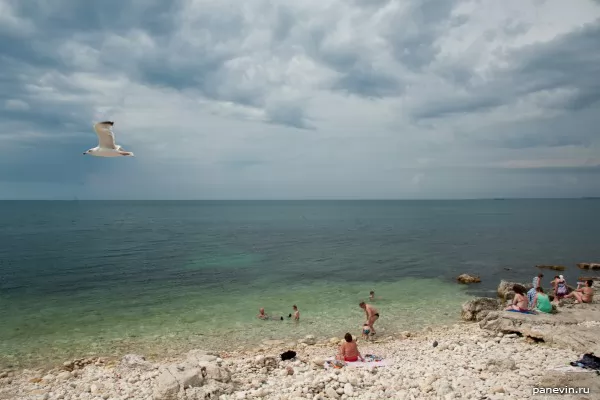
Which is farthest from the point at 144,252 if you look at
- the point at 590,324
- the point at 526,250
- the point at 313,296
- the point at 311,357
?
the point at 526,250

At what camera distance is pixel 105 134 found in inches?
617

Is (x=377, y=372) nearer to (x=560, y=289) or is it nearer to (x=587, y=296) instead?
(x=587, y=296)

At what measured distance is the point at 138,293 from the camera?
30.1m

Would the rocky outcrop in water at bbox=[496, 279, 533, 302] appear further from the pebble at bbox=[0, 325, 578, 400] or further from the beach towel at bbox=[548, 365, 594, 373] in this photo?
the beach towel at bbox=[548, 365, 594, 373]

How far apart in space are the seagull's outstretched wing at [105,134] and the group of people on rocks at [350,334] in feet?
41.8

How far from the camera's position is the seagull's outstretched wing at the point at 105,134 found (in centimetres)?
1506

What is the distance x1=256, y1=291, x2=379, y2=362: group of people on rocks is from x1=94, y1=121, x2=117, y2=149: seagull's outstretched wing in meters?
12.7

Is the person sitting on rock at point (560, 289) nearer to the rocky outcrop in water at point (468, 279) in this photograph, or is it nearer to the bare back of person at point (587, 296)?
the bare back of person at point (587, 296)

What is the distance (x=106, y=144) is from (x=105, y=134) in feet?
2.77

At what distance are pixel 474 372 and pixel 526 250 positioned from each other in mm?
48057

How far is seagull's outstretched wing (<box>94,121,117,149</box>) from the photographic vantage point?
15.1 metres

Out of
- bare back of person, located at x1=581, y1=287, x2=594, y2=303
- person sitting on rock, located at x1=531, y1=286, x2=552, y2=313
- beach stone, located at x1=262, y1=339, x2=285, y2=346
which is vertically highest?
person sitting on rock, located at x1=531, y1=286, x2=552, y2=313

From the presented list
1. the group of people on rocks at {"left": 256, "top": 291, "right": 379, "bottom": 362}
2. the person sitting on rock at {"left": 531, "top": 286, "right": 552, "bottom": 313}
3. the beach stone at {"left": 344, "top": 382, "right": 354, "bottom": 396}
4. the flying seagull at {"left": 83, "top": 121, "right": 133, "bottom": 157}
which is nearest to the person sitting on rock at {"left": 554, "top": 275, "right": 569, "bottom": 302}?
the person sitting on rock at {"left": 531, "top": 286, "right": 552, "bottom": 313}

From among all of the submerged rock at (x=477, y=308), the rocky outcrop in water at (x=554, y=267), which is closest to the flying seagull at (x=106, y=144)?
the submerged rock at (x=477, y=308)
